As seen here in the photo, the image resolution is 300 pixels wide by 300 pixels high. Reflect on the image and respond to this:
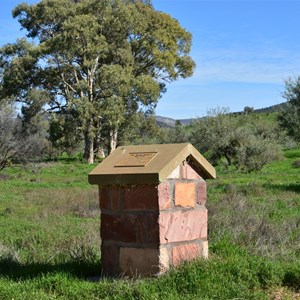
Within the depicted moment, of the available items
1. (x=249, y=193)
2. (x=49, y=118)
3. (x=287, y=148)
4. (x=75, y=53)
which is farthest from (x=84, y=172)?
(x=287, y=148)

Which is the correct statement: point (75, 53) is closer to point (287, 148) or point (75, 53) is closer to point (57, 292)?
point (287, 148)

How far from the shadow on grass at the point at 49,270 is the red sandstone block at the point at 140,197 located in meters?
0.92

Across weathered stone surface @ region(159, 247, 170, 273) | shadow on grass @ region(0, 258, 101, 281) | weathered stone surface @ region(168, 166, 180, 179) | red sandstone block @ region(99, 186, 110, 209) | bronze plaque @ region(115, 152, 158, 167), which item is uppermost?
bronze plaque @ region(115, 152, 158, 167)

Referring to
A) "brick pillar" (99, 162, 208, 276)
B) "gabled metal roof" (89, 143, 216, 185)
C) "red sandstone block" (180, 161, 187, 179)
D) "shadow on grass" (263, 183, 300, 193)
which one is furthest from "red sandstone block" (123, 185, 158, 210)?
"shadow on grass" (263, 183, 300, 193)

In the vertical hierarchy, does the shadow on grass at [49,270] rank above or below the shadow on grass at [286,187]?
below

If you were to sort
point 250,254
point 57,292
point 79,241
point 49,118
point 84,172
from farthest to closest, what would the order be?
point 49,118
point 84,172
point 79,241
point 250,254
point 57,292

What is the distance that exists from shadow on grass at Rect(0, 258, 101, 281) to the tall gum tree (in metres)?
28.8

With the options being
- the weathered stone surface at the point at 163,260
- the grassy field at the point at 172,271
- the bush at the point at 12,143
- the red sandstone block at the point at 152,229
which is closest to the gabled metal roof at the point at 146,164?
the red sandstone block at the point at 152,229

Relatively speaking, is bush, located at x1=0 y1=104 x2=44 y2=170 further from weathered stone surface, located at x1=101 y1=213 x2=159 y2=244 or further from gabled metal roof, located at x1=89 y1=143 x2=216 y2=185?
Result: weathered stone surface, located at x1=101 y1=213 x2=159 y2=244

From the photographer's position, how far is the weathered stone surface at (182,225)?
5.13m

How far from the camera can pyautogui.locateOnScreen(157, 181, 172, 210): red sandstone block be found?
5.12 meters

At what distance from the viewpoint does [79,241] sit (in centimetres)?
769

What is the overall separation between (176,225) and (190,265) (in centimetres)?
44

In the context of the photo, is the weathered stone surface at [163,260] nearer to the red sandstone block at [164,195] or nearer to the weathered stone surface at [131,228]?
the weathered stone surface at [131,228]
